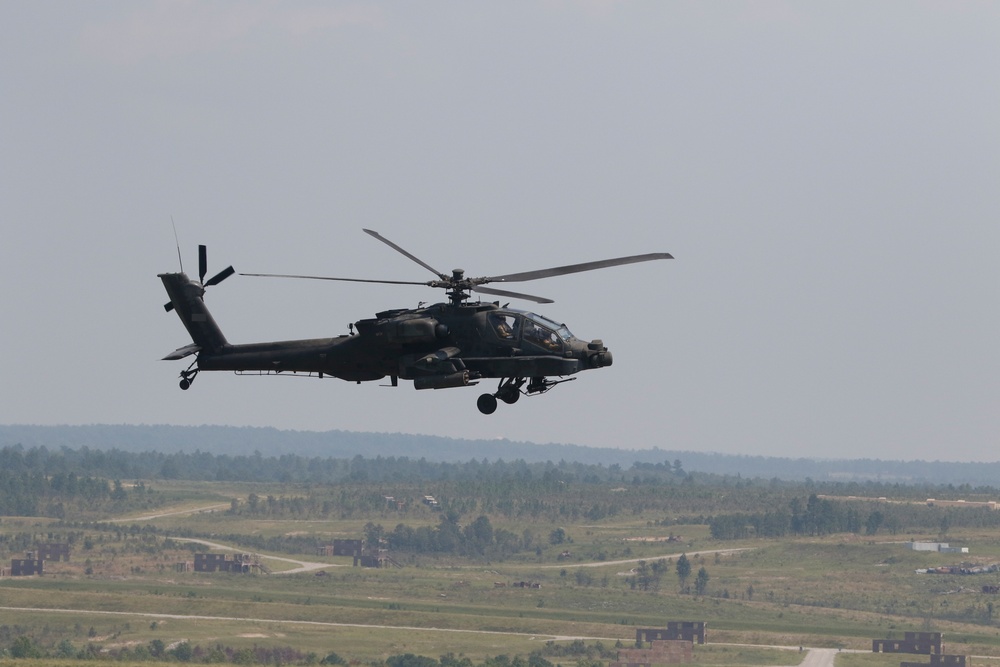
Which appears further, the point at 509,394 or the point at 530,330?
the point at 509,394

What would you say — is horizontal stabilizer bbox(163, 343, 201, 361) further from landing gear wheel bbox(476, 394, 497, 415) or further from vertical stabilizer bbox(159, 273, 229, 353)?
landing gear wheel bbox(476, 394, 497, 415)

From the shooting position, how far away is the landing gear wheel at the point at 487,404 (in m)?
63.5

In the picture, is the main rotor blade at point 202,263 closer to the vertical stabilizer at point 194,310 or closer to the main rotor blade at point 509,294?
the vertical stabilizer at point 194,310

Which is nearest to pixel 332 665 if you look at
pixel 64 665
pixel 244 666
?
pixel 244 666

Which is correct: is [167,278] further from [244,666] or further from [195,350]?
[244,666]

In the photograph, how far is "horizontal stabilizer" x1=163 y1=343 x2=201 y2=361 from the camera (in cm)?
7066

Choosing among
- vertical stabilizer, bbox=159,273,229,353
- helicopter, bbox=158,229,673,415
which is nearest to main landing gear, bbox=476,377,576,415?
helicopter, bbox=158,229,673,415

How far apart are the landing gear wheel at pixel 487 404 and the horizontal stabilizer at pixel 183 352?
51.5 ft

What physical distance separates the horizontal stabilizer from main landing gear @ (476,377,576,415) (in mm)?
15647

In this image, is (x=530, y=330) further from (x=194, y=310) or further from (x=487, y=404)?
(x=194, y=310)

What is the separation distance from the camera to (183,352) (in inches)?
2803

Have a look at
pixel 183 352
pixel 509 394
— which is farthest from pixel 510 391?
pixel 183 352

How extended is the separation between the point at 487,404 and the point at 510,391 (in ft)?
3.65

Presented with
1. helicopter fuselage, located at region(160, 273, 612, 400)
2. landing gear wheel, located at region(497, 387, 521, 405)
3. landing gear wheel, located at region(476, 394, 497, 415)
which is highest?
helicopter fuselage, located at region(160, 273, 612, 400)
